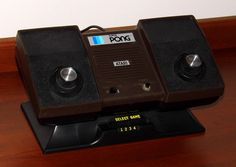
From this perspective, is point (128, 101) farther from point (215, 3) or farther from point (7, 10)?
point (215, 3)

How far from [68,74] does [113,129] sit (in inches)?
5.9

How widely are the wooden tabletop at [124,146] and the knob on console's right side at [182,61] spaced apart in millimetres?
88

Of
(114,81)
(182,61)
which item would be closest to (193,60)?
(182,61)

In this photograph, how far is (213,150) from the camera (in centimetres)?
Result: 92

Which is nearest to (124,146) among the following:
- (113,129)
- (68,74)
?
(113,129)

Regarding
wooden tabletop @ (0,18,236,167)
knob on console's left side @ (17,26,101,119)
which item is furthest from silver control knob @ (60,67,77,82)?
wooden tabletop @ (0,18,236,167)

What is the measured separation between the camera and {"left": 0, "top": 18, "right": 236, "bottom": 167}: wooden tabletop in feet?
2.84

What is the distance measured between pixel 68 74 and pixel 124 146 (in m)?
0.18

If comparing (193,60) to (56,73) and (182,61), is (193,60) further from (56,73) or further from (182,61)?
(56,73)

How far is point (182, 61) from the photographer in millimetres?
884

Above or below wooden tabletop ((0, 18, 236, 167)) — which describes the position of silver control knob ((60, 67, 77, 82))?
above

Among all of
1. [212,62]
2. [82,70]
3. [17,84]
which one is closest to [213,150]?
[212,62]

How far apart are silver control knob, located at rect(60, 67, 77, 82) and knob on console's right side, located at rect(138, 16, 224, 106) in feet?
0.51

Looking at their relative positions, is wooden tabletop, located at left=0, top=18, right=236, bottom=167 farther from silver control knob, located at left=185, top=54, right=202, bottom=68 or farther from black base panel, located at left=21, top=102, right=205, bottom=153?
silver control knob, located at left=185, top=54, right=202, bottom=68
